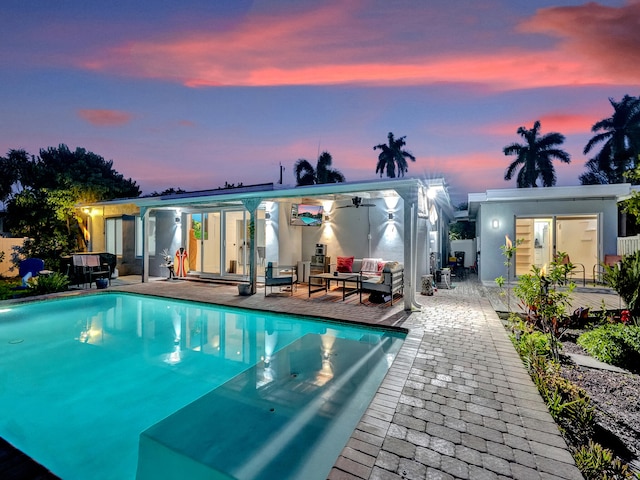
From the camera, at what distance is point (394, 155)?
1252 inches

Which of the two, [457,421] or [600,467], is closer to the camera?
[600,467]

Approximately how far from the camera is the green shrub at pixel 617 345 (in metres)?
4.26

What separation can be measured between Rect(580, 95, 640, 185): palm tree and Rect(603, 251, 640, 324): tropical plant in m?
25.1

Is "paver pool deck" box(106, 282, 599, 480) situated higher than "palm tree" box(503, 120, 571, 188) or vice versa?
"palm tree" box(503, 120, 571, 188)

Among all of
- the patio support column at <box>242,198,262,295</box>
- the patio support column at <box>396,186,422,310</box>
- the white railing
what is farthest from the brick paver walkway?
the white railing

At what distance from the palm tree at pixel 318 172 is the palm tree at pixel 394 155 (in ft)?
23.9

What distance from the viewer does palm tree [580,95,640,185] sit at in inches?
893

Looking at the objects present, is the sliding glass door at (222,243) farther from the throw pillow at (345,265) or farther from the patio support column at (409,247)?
the patio support column at (409,247)

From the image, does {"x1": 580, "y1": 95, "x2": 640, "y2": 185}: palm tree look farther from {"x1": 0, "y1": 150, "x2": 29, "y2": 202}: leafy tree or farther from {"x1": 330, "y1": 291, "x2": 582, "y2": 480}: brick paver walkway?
{"x1": 0, "y1": 150, "x2": 29, "y2": 202}: leafy tree

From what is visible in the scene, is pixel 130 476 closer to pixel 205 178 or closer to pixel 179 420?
pixel 179 420

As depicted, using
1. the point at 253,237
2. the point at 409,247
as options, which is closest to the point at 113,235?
the point at 253,237

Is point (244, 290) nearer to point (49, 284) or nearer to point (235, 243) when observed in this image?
point (235, 243)

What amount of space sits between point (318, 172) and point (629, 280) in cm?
2322

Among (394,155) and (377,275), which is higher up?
(394,155)
